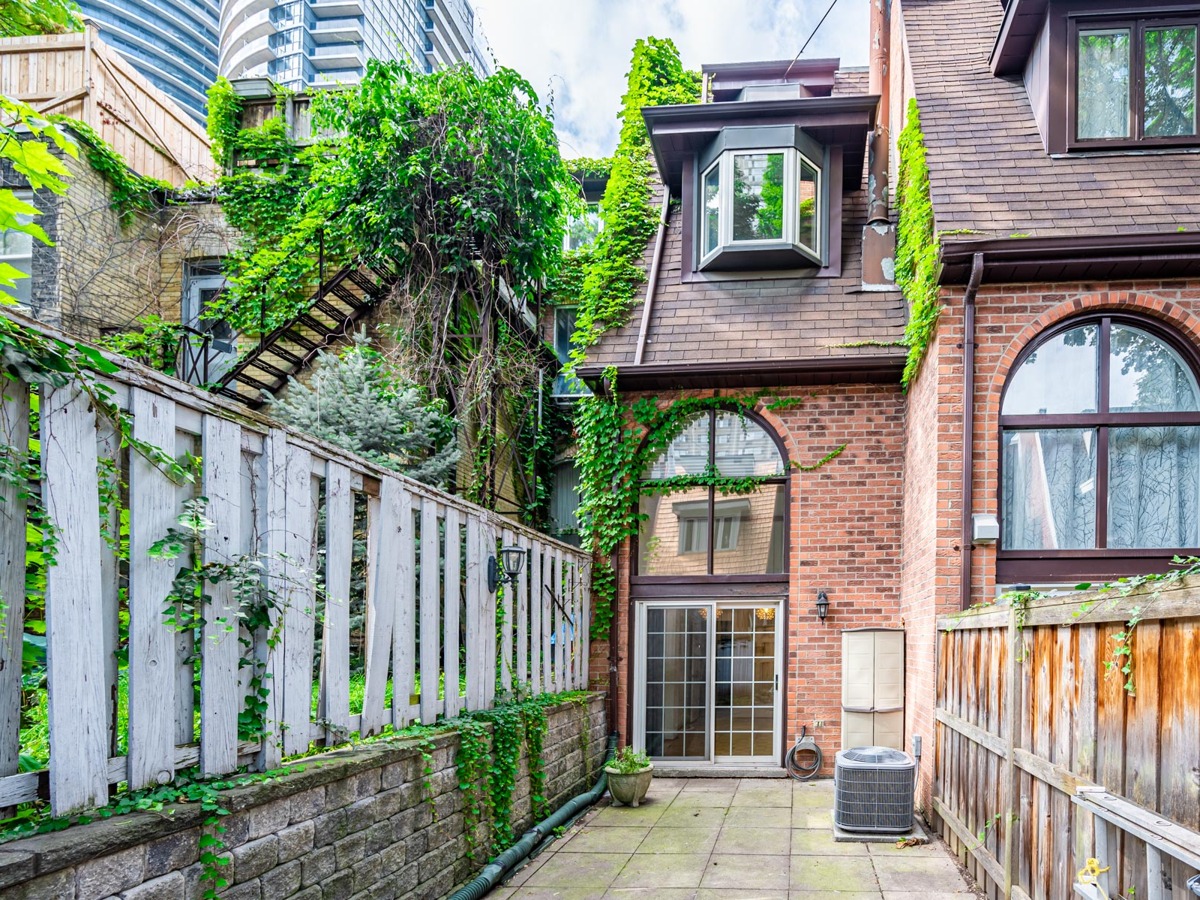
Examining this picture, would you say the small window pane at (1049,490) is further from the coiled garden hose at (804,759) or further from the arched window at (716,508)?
the coiled garden hose at (804,759)

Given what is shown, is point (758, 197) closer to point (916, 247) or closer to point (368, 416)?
point (916, 247)

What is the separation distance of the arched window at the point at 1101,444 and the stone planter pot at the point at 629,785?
12.4 feet

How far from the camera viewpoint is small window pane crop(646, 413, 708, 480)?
1100cm

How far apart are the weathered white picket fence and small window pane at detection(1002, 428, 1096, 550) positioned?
5.03 m

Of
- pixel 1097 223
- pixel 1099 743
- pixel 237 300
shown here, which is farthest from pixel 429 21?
pixel 1099 743

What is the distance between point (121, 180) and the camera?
491 inches

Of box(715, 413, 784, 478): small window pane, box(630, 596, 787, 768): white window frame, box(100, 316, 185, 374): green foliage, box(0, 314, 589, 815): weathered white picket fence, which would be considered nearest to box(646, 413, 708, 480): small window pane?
box(715, 413, 784, 478): small window pane

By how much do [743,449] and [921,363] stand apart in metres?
2.32

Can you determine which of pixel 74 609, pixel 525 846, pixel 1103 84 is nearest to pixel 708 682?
pixel 525 846

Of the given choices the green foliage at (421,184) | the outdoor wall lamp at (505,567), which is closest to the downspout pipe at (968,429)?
the outdoor wall lamp at (505,567)

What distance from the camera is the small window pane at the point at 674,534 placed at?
11.0 m

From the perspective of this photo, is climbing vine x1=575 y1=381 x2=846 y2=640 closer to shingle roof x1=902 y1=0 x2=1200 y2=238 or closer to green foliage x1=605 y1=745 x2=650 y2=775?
green foliage x1=605 y1=745 x2=650 y2=775

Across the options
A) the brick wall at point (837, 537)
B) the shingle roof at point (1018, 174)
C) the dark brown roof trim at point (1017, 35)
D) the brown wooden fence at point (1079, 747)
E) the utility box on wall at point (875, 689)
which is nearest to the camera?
the brown wooden fence at point (1079, 747)

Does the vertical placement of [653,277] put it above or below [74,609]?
above
